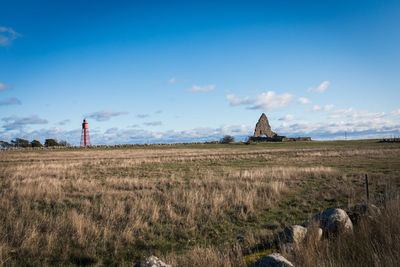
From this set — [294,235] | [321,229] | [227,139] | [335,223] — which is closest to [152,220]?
[294,235]

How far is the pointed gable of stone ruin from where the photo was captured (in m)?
→ 94.6

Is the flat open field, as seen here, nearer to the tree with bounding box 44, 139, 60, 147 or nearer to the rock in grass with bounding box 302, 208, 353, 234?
the rock in grass with bounding box 302, 208, 353, 234

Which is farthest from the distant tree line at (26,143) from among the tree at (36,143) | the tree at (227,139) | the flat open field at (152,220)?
the flat open field at (152,220)

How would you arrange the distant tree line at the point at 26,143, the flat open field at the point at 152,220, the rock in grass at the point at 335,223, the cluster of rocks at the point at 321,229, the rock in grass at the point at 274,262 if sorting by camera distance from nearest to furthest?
the rock in grass at the point at 274,262 < the cluster of rocks at the point at 321,229 < the rock in grass at the point at 335,223 < the flat open field at the point at 152,220 < the distant tree line at the point at 26,143

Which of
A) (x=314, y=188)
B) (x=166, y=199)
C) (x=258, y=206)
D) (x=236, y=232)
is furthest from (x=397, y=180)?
(x=166, y=199)

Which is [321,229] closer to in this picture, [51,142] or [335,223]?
[335,223]

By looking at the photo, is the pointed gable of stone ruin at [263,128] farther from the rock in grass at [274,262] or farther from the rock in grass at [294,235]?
the rock in grass at [274,262]

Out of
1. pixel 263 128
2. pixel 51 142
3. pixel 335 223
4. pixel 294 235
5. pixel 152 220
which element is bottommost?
pixel 152 220

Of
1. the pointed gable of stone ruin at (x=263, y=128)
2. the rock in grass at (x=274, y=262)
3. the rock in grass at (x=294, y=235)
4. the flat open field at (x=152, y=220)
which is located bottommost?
the flat open field at (x=152, y=220)

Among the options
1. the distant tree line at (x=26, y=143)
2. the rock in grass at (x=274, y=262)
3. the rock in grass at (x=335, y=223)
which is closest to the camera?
the rock in grass at (x=274, y=262)

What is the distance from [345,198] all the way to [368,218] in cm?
561

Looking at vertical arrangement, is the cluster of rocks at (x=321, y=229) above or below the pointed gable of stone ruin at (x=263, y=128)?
below

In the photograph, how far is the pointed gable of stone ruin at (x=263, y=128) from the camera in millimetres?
94562

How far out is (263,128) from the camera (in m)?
95.9
